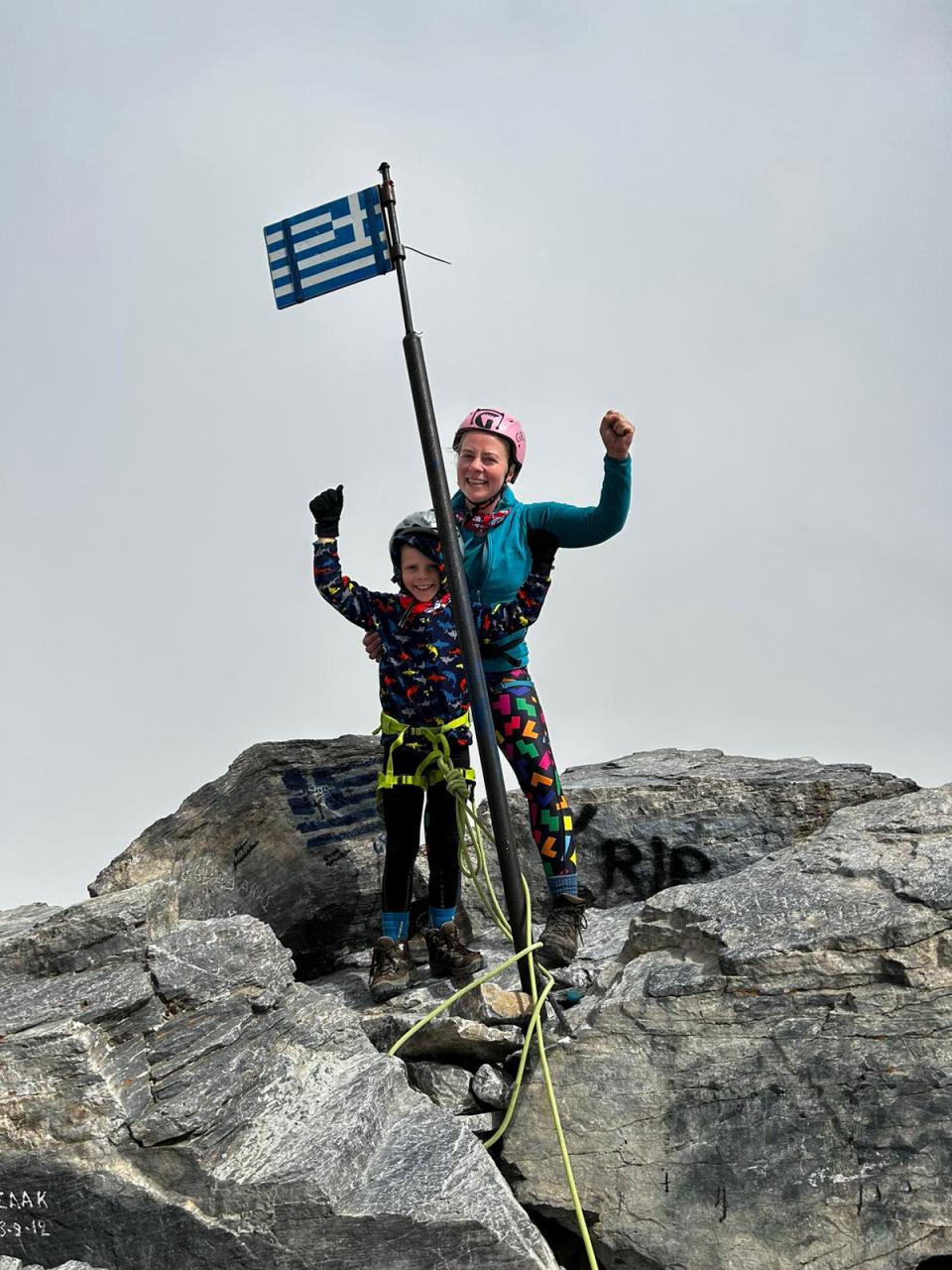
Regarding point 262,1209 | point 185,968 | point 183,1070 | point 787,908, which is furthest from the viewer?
point 787,908

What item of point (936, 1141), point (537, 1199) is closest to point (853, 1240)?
point (936, 1141)

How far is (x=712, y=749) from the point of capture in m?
9.70

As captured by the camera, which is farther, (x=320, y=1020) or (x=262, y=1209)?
(x=320, y=1020)

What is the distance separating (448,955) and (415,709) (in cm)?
139

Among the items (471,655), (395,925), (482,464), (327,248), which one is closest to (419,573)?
(482,464)

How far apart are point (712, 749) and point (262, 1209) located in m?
5.68

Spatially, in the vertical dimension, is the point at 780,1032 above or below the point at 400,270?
below

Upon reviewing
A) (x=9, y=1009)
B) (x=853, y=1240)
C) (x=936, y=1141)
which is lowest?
(x=853, y=1240)

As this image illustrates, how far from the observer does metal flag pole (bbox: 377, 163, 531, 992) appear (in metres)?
6.18

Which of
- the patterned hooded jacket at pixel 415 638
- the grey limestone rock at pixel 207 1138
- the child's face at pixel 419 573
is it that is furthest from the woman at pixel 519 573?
the grey limestone rock at pixel 207 1138

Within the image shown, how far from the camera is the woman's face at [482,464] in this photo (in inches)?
274

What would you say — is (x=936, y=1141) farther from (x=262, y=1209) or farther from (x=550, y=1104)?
(x=262, y=1209)

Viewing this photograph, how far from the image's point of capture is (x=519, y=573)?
7.04 meters

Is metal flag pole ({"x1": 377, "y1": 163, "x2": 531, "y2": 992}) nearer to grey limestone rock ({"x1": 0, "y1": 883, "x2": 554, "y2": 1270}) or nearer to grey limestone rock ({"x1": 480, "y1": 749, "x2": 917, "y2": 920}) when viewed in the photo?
grey limestone rock ({"x1": 0, "y1": 883, "x2": 554, "y2": 1270})
